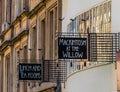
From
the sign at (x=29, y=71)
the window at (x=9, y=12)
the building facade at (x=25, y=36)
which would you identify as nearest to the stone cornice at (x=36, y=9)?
the building facade at (x=25, y=36)

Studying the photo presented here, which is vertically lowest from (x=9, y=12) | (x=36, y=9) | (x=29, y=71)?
(x=29, y=71)

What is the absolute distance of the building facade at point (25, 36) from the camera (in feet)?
128

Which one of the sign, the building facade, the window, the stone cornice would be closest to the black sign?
the sign

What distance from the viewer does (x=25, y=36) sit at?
4584cm

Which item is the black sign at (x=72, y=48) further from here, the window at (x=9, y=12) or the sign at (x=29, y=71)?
the window at (x=9, y=12)

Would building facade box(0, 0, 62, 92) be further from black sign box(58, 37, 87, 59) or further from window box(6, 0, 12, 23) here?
black sign box(58, 37, 87, 59)

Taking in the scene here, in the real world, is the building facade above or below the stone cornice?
below

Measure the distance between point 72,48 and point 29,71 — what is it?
7254 millimetres

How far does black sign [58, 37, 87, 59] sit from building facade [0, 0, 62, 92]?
9037 millimetres

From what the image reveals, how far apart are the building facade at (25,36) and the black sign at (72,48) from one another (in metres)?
9.04

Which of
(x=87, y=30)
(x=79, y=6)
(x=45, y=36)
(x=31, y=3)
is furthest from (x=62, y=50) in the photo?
(x=31, y=3)

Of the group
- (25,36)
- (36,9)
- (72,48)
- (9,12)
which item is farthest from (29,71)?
(9,12)

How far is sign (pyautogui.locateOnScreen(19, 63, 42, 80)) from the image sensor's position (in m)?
32.4

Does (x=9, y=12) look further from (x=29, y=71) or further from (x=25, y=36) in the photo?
(x=29, y=71)
